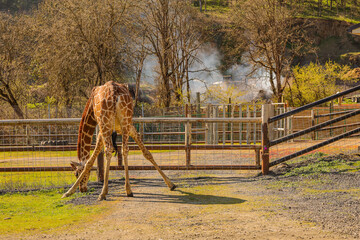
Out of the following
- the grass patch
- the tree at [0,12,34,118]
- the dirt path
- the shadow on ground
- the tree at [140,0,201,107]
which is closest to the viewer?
the dirt path

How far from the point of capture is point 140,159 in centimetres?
1213

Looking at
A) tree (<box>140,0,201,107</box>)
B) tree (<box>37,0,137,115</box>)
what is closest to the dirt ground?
tree (<box>37,0,137,115</box>)

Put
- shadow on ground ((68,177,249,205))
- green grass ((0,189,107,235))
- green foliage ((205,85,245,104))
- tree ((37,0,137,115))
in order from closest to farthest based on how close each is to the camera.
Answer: green grass ((0,189,107,235))
shadow on ground ((68,177,249,205))
tree ((37,0,137,115))
green foliage ((205,85,245,104))

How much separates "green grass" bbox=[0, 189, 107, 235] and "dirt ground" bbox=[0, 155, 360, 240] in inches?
9.6

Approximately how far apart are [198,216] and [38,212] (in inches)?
98.2

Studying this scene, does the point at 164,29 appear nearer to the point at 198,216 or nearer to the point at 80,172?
the point at 80,172

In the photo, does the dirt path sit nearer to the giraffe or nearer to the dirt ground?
the dirt ground

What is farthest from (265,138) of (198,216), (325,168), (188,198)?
(198,216)

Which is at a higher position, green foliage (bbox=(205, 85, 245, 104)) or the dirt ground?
green foliage (bbox=(205, 85, 245, 104))

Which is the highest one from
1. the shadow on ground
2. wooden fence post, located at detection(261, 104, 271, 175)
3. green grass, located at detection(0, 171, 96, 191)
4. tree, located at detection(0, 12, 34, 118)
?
tree, located at detection(0, 12, 34, 118)

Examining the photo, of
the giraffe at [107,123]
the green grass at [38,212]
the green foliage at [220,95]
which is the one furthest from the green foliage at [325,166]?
the green foliage at [220,95]

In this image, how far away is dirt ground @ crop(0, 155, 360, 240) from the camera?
4.42 m

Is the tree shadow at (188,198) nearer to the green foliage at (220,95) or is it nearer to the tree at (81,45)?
the tree at (81,45)

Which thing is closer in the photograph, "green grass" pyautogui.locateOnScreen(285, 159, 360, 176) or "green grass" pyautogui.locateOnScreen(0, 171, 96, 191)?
"green grass" pyautogui.locateOnScreen(285, 159, 360, 176)
